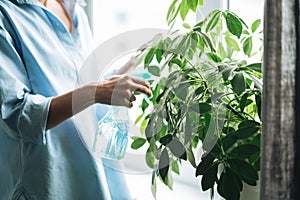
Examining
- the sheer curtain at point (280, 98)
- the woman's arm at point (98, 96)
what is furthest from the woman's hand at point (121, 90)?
the sheer curtain at point (280, 98)

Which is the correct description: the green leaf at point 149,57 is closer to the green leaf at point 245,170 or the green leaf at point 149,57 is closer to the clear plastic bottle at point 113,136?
the clear plastic bottle at point 113,136

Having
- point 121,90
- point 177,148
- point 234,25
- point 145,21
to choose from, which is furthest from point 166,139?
point 145,21

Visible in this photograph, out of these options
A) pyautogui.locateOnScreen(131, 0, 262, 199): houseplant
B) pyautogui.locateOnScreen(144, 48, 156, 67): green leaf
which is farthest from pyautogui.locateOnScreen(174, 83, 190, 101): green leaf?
pyautogui.locateOnScreen(144, 48, 156, 67): green leaf

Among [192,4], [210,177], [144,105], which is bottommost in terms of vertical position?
[210,177]

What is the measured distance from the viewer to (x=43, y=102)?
95 cm

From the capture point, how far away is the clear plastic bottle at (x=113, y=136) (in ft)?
3.45

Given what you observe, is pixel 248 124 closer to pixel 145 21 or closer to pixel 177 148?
pixel 177 148

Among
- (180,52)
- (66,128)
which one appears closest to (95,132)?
A: (66,128)

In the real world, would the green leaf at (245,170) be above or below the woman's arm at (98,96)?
below

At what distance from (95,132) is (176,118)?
252 millimetres

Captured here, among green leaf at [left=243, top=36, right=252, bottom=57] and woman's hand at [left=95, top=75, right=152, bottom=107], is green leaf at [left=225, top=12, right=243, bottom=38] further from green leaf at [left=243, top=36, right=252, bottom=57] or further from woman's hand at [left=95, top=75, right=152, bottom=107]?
woman's hand at [left=95, top=75, right=152, bottom=107]

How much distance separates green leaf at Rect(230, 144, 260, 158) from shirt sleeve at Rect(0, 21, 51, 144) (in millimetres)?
390

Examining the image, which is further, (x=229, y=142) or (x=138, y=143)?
(x=138, y=143)

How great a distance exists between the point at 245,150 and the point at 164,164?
16cm
